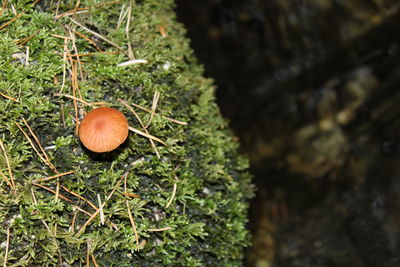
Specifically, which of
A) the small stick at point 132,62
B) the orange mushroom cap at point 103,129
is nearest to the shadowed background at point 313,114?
the small stick at point 132,62

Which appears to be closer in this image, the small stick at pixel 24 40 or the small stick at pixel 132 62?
the small stick at pixel 24 40

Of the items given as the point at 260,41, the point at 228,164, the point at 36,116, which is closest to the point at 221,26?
the point at 260,41

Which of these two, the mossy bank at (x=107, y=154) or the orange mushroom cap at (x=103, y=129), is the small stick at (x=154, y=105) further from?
the orange mushroom cap at (x=103, y=129)

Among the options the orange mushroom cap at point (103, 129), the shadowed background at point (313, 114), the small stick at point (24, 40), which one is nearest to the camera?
the orange mushroom cap at point (103, 129)

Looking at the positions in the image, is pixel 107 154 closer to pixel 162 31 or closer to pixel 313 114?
pixel 162 31

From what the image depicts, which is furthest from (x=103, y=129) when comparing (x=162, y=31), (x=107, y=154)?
(x=162, y=31)

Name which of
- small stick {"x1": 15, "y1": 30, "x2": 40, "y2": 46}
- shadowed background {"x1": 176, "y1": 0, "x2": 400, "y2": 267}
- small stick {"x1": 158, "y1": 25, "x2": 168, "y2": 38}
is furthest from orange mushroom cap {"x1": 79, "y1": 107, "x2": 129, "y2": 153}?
shadowed background {"x1": 176, "y1": 0, "x2": 400, "y2": 267}

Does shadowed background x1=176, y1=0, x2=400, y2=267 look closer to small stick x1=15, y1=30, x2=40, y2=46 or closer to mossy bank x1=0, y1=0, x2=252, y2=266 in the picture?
mossy bank x1=0, y1=0, x2=252, y2=266
